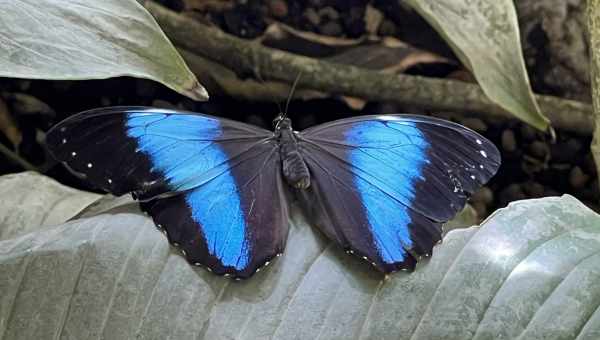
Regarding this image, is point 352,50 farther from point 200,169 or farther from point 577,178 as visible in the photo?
point 200,169

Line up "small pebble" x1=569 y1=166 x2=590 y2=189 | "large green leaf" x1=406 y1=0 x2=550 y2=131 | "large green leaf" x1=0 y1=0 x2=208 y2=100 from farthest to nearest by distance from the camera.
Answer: "small pebble" x1=569 y1=166 x2=590 y2=189 → "large green leaf" x1=406 y1=0 x2=550 y2=131 → "large green leaf" x1=0 y1=0 x2=208 y2=100

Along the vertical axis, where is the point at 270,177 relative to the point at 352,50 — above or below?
above

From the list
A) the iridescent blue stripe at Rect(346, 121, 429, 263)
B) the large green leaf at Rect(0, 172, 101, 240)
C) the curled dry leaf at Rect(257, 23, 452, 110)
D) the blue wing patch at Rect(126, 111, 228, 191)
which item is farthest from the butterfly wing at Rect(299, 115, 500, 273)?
the curled dry leaf at Rect(257, 23, 452, 110)

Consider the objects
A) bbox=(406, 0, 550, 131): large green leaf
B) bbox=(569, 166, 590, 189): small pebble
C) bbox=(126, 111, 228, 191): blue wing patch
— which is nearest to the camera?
bbox=(126, 111, 228, 191): blue wing patch

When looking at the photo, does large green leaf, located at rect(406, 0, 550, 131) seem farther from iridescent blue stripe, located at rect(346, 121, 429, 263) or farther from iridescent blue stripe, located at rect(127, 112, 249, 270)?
iridescent blue stripe, located at rect(127, 112, 249, 270)

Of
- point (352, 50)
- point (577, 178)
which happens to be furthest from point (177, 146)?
point (577, 178)

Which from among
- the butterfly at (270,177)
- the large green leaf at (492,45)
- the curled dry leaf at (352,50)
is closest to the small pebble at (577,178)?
the curled dry leaf at (352,50)

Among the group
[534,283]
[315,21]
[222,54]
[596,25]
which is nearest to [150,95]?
[222,54]
